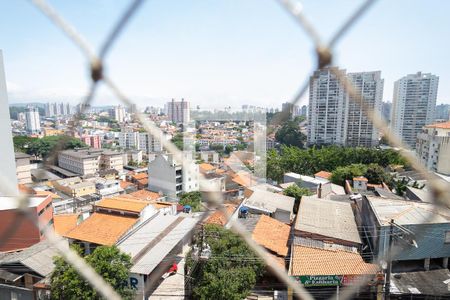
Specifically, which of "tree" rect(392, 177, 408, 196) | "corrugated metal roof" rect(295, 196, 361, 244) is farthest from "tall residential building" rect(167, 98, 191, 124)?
"tree" rect(392, 177, 408, 196)

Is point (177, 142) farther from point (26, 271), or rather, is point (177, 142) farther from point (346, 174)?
point (346, 174)

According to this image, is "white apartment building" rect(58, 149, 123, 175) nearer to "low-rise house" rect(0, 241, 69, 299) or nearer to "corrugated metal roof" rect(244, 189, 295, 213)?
"corrugated metal roof" rect(244, 189, 295, 213)

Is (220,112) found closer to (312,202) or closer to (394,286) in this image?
(312,202)

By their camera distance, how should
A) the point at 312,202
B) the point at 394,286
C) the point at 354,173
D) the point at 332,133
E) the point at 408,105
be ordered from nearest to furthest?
the point at 394,286 < the point at 312,202 < the point at 354,173 < the point at 408,105 < the point at 332,133

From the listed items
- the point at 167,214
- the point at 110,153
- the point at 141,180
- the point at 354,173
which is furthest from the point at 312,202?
the point at 110,153

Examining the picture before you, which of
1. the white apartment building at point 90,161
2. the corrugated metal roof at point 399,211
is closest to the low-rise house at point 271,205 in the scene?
the corrugated metal roof at point 399,211
